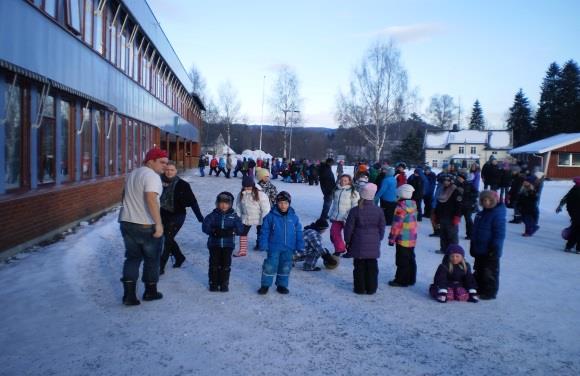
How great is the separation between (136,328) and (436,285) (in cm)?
361

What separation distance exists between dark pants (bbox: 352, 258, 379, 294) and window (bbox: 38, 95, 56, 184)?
6581 millimetres

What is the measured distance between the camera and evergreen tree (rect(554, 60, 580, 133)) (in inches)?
2166

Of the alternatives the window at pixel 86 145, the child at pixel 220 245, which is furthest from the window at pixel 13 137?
the child at pixel 220 245

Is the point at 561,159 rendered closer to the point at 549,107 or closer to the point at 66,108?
the point at 549,107

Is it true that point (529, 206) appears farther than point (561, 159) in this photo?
No

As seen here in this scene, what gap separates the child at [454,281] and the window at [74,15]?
9.18 metres

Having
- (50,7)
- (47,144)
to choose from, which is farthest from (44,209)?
(50,7)

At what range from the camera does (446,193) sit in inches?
351

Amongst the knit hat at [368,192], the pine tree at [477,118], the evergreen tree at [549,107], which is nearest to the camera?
the knit hat at [368,192]

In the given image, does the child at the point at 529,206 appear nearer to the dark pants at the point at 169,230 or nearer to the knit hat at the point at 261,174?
the knit hat at the point at 261,174

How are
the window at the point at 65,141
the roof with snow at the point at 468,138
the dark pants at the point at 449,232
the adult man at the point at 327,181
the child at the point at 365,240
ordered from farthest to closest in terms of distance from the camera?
the roof with snow at the point at 468,138, the adult man at the point at 327,181, the window at the point at 65,141, the dark pants at the point at 449,232, the child at the point at 365,240

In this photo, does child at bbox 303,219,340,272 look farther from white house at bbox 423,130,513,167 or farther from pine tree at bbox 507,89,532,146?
pine tree at bbox 507,89,532,146

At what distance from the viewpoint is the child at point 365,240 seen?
634cm

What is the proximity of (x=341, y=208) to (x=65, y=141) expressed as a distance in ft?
21.6
